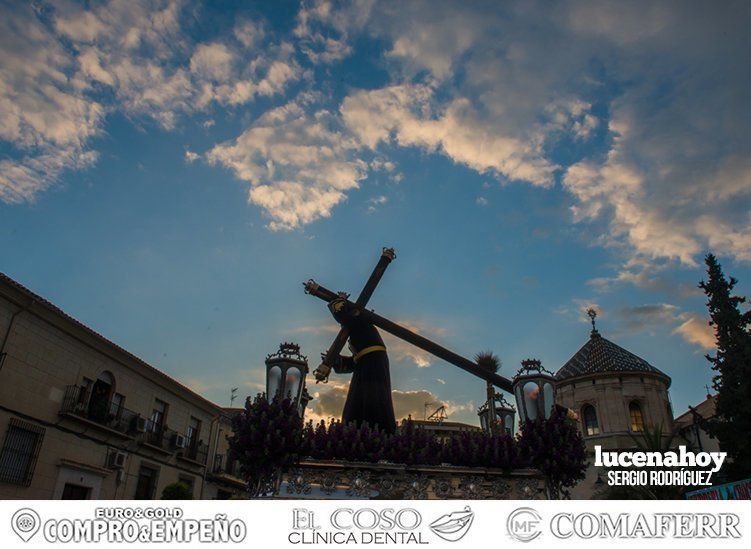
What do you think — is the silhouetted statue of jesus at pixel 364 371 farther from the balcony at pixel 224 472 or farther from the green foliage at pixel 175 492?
the balcony at pixel 224 472

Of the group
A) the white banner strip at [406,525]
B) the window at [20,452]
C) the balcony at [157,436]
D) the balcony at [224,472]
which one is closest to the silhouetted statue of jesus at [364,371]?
the white banner strip at [406,525]

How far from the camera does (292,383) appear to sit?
28.4ft

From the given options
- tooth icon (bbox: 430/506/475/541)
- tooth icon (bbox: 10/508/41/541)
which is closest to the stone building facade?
tooth icon (bbox: 430/506/475/541)

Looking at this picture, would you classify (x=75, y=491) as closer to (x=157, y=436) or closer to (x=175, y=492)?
(x=175, y=492)

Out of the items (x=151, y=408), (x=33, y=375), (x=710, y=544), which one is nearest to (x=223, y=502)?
(x=710, y=544)

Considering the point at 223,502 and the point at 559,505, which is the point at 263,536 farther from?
the point at 559,505

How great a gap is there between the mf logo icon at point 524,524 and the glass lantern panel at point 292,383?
4057mm

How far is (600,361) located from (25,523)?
105 ft

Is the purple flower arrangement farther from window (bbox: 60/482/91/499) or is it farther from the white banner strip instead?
window (bbox: 60/482/91/499)

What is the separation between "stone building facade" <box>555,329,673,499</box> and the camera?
2911 cm

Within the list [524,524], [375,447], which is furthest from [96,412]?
[524,524]

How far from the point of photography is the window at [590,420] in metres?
30.2

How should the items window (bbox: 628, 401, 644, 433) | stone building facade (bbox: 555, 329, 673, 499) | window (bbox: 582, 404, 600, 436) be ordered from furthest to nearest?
1. window (bbox: 582, 404, 600, 436)
2. window (bbox: 628, 401, 644, 433)
3. stone building facade (bbox: 555, 329, 673, 499)

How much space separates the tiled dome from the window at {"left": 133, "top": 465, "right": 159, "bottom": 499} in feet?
76.6
